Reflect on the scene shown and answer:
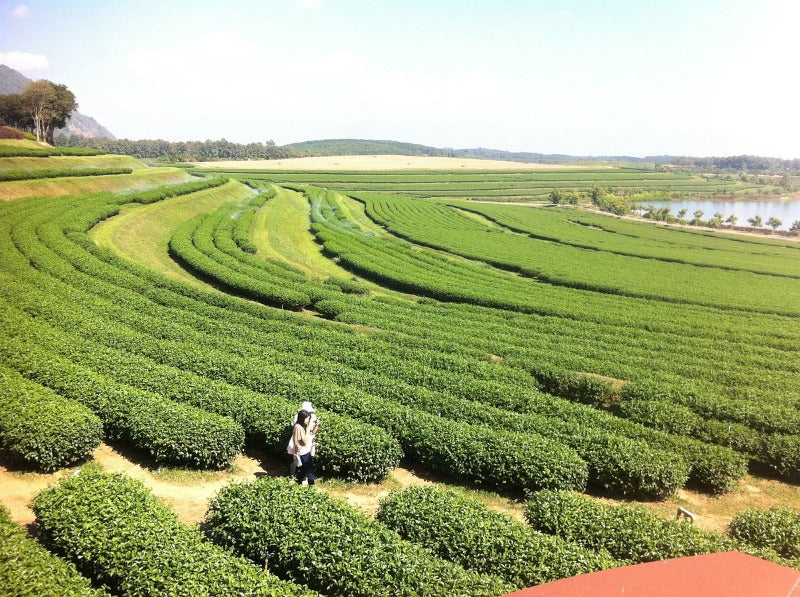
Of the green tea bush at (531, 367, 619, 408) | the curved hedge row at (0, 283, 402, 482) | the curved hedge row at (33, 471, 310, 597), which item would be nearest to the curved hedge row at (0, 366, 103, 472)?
the curved hedge row at (33, 471, 310, 597)

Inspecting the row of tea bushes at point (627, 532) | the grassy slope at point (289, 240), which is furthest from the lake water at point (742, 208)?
the row of tea bushes at point (627, 532)

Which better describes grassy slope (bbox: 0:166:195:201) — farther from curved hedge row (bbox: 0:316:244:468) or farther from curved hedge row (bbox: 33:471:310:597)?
curved hedge row (bbox: 33:471:310:597)

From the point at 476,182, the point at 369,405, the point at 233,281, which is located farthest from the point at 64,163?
the point at 476,182

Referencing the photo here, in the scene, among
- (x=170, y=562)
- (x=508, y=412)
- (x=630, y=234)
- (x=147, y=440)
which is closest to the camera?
(x=170, y=562)

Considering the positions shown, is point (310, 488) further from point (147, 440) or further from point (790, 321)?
point (790, 321)

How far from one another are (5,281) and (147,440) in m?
17.5

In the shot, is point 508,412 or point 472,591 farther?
point 508,412

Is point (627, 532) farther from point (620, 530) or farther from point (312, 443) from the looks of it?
point (312, 443)

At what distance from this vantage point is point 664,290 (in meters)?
41.2

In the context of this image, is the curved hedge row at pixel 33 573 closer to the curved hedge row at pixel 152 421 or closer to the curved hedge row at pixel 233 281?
the curved hedge row at pixel 152 421

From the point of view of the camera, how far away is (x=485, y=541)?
998 cm

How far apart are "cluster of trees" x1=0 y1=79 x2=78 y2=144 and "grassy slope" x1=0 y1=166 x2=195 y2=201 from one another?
908 inches

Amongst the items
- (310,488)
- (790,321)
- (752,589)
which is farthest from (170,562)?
(790,321)

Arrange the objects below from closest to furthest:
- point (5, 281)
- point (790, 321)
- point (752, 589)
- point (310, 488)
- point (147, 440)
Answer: point (752, 589)
point (310, 488)
point (147, 440)
point (5, 281)
point (790, 321)
